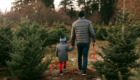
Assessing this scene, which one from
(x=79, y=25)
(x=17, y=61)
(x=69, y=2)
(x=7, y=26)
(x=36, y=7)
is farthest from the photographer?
(x=69, y=2)

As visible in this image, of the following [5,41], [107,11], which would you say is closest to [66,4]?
[107,11]

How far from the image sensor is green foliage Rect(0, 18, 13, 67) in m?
5.37

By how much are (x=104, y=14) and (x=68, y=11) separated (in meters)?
13.9

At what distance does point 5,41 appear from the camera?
18.0 feet

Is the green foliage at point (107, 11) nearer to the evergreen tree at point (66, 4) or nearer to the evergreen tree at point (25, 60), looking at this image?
the evergreen tree at point (66, 4)

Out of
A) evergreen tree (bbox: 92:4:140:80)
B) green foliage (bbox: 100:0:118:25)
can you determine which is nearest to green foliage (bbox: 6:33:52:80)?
evergreen tree (bbox: 92:4:140:80)

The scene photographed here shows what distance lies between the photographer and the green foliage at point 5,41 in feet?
17.6

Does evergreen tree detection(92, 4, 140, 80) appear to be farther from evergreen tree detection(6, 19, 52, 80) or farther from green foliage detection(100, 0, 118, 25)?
green foliage detection(100, 0, 118, 25)

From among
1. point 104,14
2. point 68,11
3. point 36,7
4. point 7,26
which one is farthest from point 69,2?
point 7,26

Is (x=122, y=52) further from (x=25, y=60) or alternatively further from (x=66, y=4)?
(x=66, y=4)

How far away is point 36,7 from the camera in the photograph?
33.3m

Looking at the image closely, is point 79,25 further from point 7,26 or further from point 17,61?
point 7,26

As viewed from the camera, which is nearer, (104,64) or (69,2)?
(104,64)

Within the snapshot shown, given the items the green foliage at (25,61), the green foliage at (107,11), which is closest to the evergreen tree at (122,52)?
the green foliage at (25,61)
